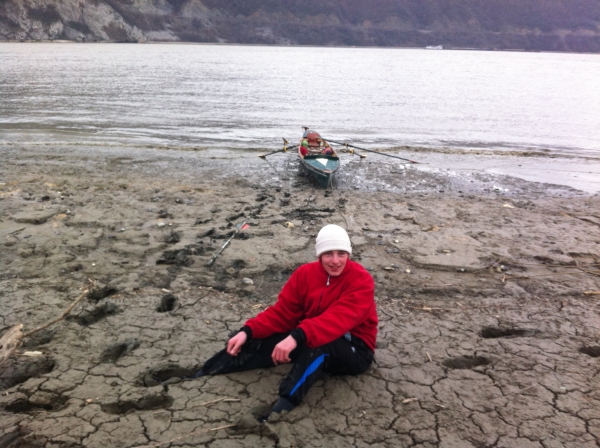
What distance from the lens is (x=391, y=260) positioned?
6086 millimetres

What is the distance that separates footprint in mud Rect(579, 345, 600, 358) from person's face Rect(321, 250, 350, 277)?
8.25ft

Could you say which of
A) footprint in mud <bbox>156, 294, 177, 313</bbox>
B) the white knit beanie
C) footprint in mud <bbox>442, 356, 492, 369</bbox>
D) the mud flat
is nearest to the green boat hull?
the mud flat

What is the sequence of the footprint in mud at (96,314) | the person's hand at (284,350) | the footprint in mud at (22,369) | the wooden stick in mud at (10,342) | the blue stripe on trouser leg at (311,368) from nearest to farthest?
1. the person's hand at (284,350)
2. the blue stripe on trouser leg at (311,368)
3. the footprint in mud at (22,369)
4. the wooden stick in mud at (10,342)
5. the footprint in mud at (96,314)

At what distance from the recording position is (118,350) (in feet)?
13.0

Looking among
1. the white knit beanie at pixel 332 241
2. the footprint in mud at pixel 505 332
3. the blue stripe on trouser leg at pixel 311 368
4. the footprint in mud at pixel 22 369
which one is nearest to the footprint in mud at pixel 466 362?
the footprint in mud at pixel 505 332

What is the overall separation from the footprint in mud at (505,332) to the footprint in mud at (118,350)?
10.7ft

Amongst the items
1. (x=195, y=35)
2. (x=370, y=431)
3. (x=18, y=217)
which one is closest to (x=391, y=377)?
(x=370, y=431)

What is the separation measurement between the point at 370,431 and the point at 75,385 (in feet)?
7.32

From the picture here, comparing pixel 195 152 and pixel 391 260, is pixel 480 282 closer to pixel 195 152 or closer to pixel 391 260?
pixel 391 260

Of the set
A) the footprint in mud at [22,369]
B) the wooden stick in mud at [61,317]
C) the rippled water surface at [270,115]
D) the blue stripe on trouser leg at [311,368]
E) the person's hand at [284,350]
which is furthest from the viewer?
the rippled water surface at [270,115]

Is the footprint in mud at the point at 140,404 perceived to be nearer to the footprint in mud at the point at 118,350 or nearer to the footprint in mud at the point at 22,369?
the footprint in mud at the point at 118,350

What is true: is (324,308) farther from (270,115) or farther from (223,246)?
(270,115)

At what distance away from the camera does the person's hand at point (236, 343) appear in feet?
11.2

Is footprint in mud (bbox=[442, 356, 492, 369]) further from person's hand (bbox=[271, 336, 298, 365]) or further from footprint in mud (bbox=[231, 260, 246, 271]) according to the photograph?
footprint in mud (bbox=[231, 260, 246, 271])
